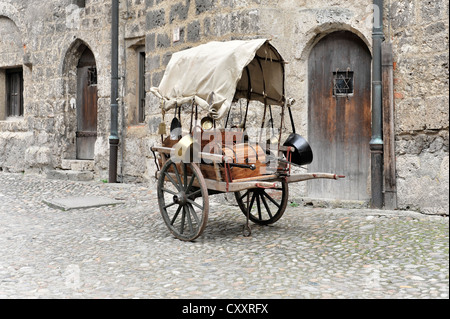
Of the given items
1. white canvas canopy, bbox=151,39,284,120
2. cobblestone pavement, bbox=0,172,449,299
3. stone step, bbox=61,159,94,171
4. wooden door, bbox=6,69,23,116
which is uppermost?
wooden door, bbox=6,69,23,116

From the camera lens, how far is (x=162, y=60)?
927cm

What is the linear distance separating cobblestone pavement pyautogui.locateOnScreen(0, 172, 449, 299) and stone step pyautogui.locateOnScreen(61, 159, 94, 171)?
4.03 metres

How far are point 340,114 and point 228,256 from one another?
348 centimetres

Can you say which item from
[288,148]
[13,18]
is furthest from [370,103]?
[13,18]

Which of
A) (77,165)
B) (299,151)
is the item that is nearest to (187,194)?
(299,151)

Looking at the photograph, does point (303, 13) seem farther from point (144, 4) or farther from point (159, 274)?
point (159, 274)

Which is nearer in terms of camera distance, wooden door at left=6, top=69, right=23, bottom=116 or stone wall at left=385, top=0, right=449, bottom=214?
stone wall at left=385, top=0, right=449, bottom=214

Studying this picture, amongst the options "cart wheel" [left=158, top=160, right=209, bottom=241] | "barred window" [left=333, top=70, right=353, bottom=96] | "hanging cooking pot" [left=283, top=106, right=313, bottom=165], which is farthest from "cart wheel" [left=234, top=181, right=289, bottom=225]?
"barred window" [left=333, top=70, right=353, bottom=96]

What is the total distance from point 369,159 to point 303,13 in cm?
214

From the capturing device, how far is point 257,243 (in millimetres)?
5527

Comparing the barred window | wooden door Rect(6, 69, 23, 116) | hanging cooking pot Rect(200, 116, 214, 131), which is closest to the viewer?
hanging cooking pot Rect(200, 116, 214, 131)

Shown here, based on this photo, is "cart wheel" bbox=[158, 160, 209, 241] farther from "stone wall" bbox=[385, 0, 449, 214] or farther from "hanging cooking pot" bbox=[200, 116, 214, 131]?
"stone wall" bbox=[385, 0, 449, 214]

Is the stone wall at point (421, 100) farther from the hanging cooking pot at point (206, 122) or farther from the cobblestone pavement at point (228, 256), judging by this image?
the hanging cooking pot at point (206, 122)

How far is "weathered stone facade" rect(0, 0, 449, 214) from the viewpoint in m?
6.93
